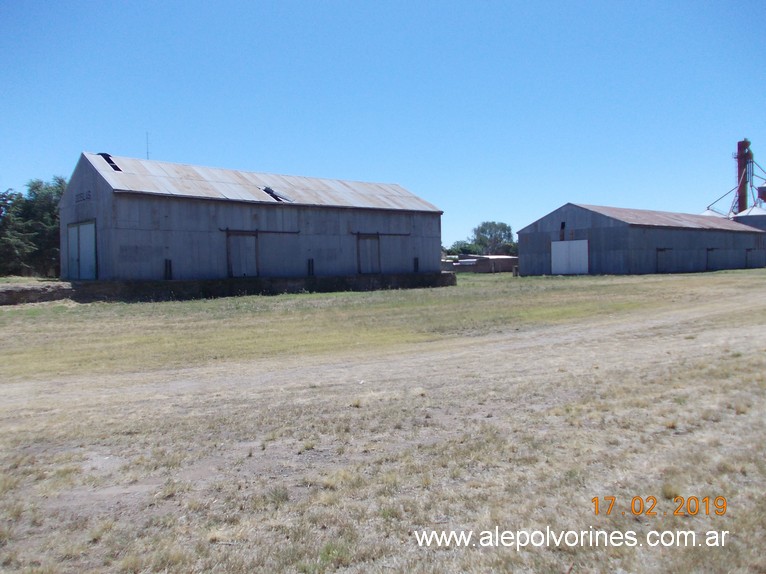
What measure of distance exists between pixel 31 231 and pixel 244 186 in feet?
78.8

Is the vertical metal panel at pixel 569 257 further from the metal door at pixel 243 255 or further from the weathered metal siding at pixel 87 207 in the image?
the weathered metal siding at pixel 87 207

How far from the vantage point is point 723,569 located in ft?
13.3

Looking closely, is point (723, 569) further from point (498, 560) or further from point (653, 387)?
point (653, 387)

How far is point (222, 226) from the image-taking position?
3481 cm

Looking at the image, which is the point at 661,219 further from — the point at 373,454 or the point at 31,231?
the point at 373,454

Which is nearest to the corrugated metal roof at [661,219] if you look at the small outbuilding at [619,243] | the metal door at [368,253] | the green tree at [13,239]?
the small outbuilding at [619,243]

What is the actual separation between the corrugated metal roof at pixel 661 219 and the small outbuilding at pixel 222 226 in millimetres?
21154

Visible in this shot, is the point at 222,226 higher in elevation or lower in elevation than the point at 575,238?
lower

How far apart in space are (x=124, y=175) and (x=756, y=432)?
3279 centimetres

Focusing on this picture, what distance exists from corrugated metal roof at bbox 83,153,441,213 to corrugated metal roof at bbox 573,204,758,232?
66.1 ft

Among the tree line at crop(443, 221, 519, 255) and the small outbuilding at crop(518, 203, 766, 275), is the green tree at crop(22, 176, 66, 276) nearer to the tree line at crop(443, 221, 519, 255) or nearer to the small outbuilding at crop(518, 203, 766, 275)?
the small outbuilding at crop(518, 203, 766, 275)

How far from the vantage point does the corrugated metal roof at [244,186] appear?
33.1 metres

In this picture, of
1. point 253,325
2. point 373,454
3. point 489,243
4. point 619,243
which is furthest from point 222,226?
point 489,243

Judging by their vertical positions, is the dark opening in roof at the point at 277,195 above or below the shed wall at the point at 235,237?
above
